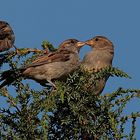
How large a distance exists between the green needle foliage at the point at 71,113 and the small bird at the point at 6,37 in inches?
180

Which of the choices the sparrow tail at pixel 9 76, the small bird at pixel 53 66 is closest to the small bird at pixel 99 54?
the small bird at pixel 53 66

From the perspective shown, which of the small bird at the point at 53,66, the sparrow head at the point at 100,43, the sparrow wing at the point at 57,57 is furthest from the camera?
the sparrow head at the point at 100,43

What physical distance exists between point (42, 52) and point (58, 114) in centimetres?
147

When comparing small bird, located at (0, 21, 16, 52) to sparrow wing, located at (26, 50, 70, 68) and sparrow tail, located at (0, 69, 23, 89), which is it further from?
sparrow tail, located at (0, 69, 23, 89)

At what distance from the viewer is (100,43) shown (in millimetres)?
8133

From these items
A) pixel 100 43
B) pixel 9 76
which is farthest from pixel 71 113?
pixel 100 43

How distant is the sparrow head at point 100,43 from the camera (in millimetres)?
8052

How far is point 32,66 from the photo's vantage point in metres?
6.23

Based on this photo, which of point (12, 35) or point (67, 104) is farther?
point (12, 35)

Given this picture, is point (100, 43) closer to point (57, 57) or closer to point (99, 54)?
point (99, 54)

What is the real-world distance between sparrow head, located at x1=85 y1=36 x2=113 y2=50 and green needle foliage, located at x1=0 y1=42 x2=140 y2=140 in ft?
11.5

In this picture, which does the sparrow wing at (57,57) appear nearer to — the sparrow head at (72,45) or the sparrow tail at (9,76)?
the sparrow head at (72,45)

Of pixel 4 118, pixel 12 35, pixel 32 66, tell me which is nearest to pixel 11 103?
pixel 4 118

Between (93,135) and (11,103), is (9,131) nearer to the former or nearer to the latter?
(11,103)
